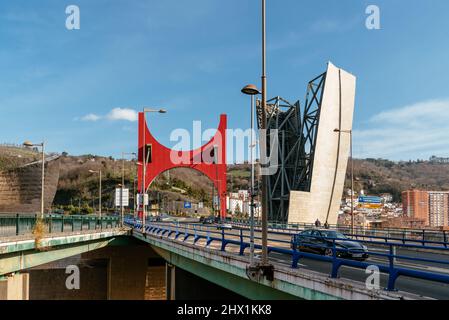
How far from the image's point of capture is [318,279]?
31.7ft

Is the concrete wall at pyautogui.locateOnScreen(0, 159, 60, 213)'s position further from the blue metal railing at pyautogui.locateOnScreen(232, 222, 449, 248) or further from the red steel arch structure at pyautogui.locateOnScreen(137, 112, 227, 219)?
the blue metal railing at pyautogui.locateOnScreen(232, 222, 449, 248)

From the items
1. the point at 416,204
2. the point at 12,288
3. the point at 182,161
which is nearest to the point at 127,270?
the point at 12,288

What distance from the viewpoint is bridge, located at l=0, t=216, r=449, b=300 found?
956 cm

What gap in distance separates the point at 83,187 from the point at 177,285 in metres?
132

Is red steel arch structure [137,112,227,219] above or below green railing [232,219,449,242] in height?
above

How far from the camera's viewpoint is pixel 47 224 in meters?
27.3

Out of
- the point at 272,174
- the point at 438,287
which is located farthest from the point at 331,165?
→ the point at 438,287

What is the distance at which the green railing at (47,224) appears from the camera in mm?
22514

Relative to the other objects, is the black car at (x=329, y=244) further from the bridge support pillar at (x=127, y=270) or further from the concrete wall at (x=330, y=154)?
the concrete wall at (x=330, y=154)

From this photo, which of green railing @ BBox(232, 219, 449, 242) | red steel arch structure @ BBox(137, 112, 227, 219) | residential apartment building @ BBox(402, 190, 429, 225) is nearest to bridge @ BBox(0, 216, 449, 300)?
green railing @ BBox(232, 219, 449, 242)

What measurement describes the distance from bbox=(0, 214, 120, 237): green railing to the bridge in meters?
0.06

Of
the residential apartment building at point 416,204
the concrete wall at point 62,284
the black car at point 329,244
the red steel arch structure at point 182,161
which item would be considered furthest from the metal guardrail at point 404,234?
the residential apartment building at point 416,204

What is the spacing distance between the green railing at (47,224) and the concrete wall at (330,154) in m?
27.5
